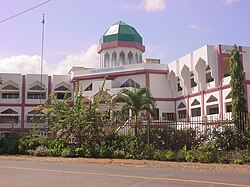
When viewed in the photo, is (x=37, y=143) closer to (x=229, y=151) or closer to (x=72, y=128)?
(x=72, y=128)

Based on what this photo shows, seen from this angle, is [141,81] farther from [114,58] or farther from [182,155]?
[182,155]

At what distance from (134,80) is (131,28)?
1087 centimetres

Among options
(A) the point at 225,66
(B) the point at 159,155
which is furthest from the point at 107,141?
(A) the point at 225,66

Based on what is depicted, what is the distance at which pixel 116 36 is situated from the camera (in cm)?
4716

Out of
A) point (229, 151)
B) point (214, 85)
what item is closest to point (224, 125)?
point (229, 151)

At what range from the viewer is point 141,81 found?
4141cm

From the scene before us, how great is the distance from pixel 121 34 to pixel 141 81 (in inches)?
361

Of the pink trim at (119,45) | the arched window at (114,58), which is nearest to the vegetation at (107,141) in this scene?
the pink trim at (119,45)

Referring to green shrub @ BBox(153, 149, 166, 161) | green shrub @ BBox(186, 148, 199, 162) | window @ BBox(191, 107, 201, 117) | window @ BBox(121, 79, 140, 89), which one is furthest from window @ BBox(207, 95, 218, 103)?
green shrub @ BBox(186, 148, 199, 162)

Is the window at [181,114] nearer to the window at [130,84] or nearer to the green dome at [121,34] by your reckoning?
the window at [130,84]

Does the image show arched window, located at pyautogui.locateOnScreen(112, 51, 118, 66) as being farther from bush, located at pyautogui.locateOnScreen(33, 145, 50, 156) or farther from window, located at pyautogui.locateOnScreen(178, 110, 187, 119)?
bush, located at pyautogui.locateOnScreen(33, 145, 50, 156)

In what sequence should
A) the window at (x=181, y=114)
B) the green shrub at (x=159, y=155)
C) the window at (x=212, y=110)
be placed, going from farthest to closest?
the window at (x=181, y=114)
the window at (x=212, y=110)
the green shrub at (x=159, y=155)

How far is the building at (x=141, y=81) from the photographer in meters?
34.0

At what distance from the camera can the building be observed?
34.0m
